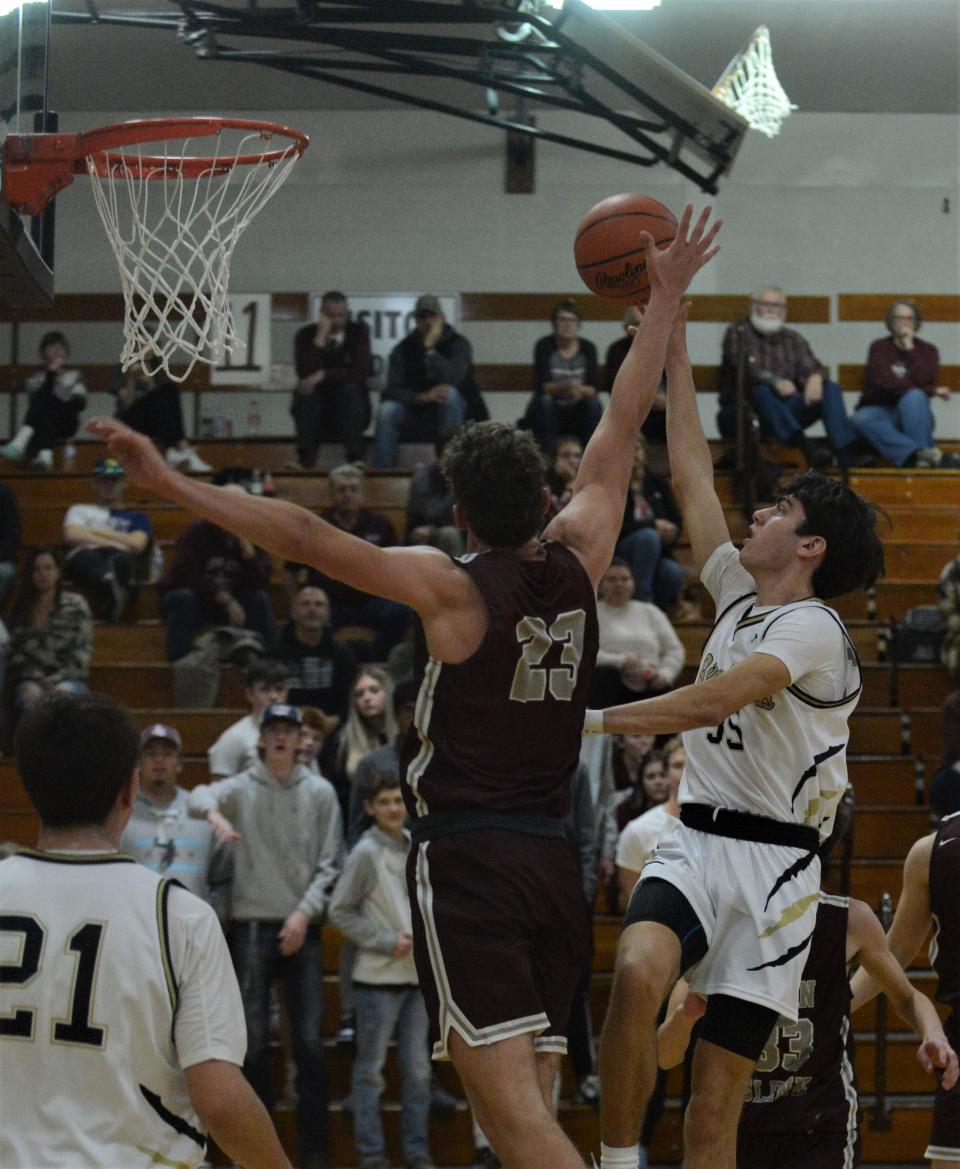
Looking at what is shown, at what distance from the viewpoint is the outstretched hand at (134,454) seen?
133 inches

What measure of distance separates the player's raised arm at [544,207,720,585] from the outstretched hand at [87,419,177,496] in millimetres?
1164

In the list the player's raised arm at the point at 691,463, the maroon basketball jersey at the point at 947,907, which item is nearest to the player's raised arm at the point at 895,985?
the maroon basketball jersey at the point at 947,907

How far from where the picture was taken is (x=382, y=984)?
7.90 meters

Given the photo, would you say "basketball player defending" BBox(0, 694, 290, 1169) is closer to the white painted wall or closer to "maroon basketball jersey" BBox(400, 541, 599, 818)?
"maroon basketball jersey" BBox(400, 541, 599, 818)

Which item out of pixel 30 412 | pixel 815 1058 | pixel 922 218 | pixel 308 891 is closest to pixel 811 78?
pixel 922 218

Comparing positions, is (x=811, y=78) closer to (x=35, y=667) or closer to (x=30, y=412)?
(x=30, y=412)

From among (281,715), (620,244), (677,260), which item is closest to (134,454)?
(677,260)

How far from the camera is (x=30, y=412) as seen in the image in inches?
551

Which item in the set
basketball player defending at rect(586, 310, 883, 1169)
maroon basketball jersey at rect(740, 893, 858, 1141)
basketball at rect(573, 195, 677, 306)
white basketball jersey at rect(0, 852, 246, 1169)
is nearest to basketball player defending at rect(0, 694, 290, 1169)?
white basketball jersey at rect(0, 852, 246, 1169)

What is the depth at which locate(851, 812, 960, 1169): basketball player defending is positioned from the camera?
4852mm

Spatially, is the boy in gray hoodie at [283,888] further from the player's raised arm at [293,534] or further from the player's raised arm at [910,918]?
the player's raised arm at [293,534]

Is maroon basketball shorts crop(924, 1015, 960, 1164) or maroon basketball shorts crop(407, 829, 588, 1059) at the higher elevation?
maroon basketball shorts crop(407, 829, 588, 1059)

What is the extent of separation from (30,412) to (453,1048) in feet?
36.6

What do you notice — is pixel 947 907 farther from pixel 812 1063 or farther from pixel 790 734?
pixel 790 734
